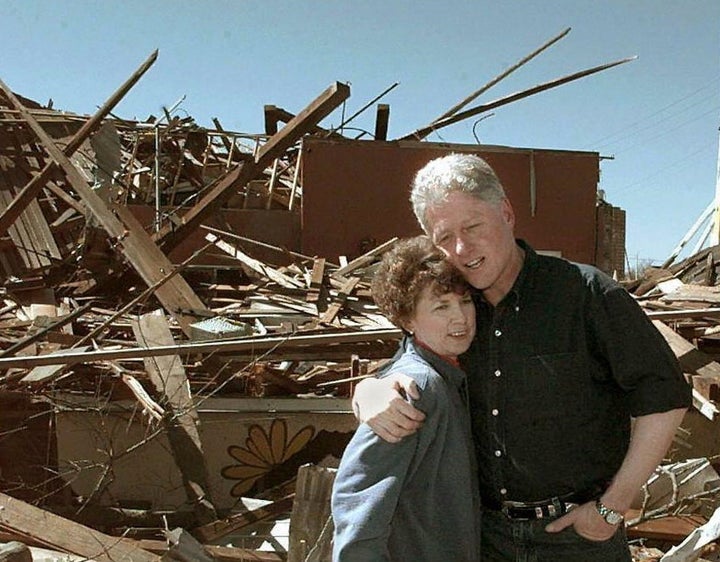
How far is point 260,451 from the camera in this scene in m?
5.39

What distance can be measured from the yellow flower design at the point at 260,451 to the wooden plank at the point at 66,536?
153cm

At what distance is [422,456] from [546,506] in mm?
386

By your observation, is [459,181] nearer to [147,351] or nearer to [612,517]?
[612,517]

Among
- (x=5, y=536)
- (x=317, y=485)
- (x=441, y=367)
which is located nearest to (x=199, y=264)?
(x=5, y=536)

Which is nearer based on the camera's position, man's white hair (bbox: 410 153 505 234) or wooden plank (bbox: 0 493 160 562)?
man's white hair (bbox: 410 153 505 234)

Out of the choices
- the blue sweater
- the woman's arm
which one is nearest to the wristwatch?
the blue sweater

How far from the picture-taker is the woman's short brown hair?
1952mm

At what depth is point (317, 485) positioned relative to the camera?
3191 mm

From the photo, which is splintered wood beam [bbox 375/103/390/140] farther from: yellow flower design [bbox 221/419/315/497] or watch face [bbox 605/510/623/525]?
watch face [bbox 605/510/623/525]

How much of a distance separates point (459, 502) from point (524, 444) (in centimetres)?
24

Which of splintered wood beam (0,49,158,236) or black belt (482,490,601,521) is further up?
splintered wood beam (0,49,158,236)

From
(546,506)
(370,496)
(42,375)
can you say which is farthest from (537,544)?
(42,375)

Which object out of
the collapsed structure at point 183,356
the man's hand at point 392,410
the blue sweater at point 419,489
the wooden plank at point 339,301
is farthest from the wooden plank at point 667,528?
the man's hand at point 392,410

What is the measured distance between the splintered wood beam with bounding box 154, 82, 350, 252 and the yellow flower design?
2.87 m
